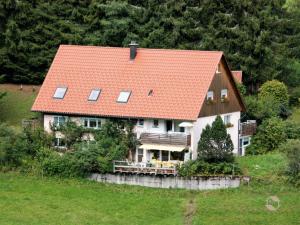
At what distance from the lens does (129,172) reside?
226ft

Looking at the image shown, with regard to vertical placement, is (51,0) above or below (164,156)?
above

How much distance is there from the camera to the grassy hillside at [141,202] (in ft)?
205

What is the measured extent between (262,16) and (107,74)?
1895cm

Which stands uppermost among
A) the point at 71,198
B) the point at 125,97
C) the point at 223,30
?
the point at 223,30

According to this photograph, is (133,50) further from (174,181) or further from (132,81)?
(174,181)

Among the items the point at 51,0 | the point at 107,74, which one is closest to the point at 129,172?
the point at 107,74

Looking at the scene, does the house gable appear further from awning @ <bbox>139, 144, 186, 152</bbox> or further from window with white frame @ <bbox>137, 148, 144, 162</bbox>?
window with white frame @ <bbox>137, 148, 144, 162</bbox>

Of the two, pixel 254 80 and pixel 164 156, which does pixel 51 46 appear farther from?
pixel 164 156

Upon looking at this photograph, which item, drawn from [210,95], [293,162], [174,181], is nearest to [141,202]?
[174,181]

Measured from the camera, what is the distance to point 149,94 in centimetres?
7331

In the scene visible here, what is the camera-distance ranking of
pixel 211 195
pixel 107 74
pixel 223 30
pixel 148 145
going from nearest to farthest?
pixel 211 195 → pixel 148 145 → pixel 107 74 → pixel 223 30

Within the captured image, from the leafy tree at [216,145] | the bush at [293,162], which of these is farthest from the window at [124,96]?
the bush at [293,162]

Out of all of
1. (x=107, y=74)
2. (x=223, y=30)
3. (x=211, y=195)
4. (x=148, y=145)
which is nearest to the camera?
(x=211, y=195)

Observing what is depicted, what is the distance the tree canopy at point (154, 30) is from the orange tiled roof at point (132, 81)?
14001mm
